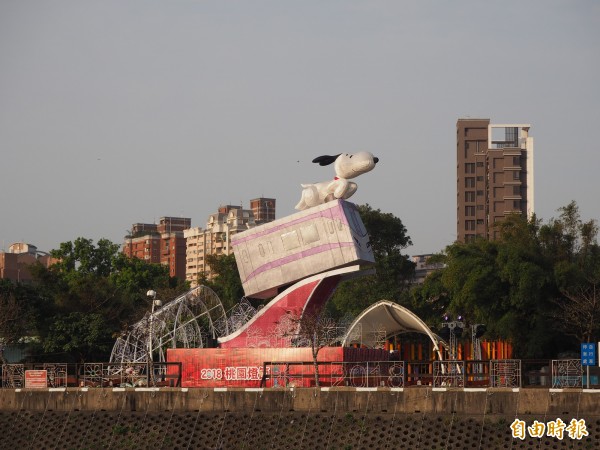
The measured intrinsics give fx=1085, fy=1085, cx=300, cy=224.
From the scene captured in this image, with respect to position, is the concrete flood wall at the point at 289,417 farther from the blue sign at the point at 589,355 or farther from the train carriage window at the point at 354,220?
the train carriage window at the point at 354,220

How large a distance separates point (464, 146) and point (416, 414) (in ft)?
272

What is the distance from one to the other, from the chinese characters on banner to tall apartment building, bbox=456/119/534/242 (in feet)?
257

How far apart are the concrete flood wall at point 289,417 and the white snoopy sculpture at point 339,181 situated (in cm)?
1054

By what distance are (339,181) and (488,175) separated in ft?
235

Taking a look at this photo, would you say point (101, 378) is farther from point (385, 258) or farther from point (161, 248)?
point (161, 248)

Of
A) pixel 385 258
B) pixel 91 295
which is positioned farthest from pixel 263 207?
pixel 91 295

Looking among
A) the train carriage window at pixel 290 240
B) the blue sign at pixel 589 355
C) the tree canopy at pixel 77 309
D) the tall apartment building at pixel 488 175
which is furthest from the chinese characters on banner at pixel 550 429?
the tall apartment building at pixel 488 175

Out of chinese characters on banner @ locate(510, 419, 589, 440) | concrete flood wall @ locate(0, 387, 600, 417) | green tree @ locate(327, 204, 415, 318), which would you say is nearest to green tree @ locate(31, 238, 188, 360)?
concrete flood wall @ locate(0, 387, 600, 417)

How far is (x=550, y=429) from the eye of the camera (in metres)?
27.8

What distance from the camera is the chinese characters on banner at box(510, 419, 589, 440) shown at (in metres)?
27.5

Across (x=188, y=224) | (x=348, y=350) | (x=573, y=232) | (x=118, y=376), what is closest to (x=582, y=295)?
(x=573, y=232)

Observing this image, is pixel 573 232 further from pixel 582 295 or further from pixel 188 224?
pixel 188 224

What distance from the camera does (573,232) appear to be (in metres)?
61.7

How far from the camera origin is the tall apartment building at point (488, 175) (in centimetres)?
10675
